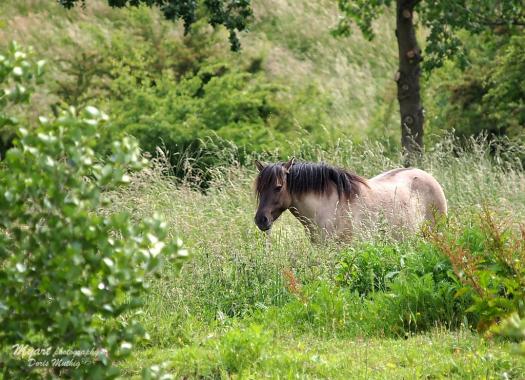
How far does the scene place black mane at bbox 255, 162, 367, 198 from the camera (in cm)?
987

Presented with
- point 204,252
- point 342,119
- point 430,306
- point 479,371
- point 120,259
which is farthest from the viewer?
point 342,119

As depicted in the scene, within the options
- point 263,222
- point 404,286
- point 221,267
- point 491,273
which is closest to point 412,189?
point 263,222

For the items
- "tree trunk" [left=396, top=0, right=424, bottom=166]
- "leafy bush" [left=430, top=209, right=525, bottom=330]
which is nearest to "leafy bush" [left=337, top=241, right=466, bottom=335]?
Result: "leafy bush" [left=430, top=209, right=525, bottom=330]

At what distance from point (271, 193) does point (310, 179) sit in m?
0.55

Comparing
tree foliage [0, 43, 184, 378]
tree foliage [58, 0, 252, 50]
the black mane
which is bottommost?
the black mane

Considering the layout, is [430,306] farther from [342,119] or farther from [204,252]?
[342,119]

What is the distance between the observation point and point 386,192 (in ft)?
35.1

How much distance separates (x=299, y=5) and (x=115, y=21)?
899cm

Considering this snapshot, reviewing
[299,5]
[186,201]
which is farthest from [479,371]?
[299,5]

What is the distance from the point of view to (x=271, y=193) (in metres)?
9.79

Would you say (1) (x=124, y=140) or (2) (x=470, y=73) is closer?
(1) (x=124, y=140)

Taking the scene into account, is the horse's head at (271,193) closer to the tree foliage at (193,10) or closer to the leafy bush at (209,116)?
the tree foliage at (193,10)

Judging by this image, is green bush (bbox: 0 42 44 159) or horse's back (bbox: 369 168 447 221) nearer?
green bush (bbox: 0 42 44 159)

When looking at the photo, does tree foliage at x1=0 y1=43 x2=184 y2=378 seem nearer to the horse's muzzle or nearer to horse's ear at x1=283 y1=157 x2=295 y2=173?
the horse's muzzle
